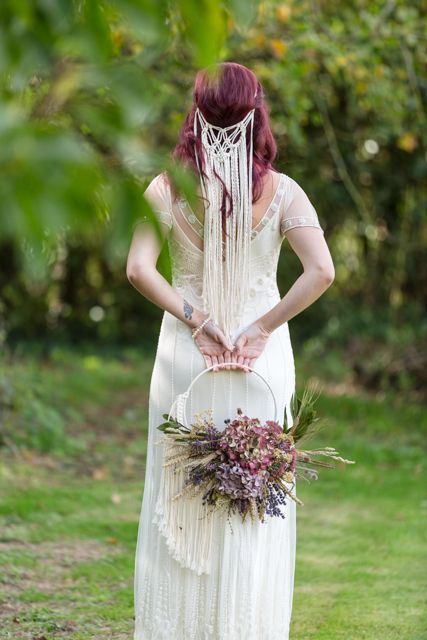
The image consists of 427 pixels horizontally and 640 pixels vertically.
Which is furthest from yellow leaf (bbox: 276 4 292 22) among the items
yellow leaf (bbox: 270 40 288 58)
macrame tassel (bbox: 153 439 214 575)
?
macrame tassel (bbox: 153 439 214 575)

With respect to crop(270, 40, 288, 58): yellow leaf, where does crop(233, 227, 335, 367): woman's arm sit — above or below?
below

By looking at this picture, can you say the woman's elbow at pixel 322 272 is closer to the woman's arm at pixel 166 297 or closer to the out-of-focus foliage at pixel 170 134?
the woman's arm at pixel 166 297

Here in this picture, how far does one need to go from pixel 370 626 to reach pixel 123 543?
150 cm

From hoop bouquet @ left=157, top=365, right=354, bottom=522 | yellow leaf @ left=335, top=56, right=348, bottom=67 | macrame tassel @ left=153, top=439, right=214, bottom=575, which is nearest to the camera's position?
hoop bouquet @ left=157, top=365, right=354, bottom=522

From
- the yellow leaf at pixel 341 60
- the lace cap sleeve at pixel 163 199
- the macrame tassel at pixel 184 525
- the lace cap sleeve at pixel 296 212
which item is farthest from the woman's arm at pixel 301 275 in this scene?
the yellow leaf at pixel 341 60

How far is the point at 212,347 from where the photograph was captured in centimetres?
302

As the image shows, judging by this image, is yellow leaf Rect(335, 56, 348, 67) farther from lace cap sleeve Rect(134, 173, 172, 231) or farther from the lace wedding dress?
lace cap sleeve Rect(134, 173, 172, 231)

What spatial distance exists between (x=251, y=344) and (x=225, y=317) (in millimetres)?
115

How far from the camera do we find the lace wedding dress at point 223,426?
9.84 feet

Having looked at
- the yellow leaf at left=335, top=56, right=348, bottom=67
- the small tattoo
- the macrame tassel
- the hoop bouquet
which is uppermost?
the yellow leaf at left=335, top=56, right=348, bottom=67

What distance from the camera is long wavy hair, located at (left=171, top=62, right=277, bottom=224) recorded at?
2.83 m

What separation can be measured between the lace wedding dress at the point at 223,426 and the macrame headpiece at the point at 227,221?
0.04 m

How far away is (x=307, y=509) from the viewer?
574 centimetres

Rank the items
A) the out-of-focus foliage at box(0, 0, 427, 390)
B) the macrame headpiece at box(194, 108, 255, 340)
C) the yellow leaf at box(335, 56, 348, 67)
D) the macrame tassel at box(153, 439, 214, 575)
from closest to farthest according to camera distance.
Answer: the out-of-focus foliage at box(0, 0, 427, 390) < the macrame headpiece at box(194, 108, 255, 340) < the macrame tassel at box(153, 439, 214, 575) < the yellow leaf at box(335, 56, 348, 67)
